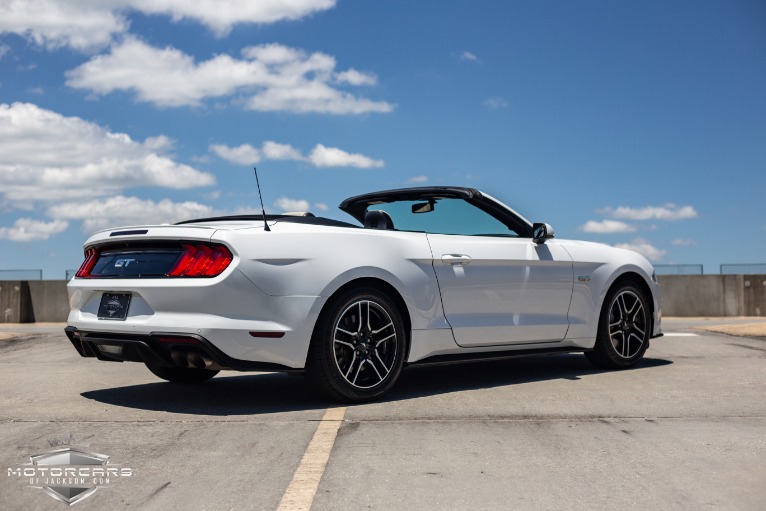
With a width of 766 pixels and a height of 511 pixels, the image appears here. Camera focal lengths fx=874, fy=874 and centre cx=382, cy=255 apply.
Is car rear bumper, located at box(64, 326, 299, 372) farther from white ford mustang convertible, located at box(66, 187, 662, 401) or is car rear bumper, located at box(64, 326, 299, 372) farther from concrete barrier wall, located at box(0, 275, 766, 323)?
concrete barrier wall, located at box(0, 275, 766, 323)

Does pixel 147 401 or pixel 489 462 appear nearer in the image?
pixel 489 462

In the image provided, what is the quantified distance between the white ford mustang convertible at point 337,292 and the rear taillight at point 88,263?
1 centimetres

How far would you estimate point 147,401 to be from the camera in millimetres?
5984

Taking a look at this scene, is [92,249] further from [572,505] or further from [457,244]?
[572,505]

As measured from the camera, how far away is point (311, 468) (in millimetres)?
3875

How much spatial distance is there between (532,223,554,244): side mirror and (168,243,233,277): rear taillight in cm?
279

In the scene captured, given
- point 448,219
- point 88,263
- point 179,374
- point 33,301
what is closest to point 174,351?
point 88,263

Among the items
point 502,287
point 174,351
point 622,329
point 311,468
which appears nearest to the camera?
point 311,468

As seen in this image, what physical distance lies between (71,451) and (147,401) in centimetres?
169

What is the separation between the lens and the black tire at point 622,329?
25.1 ft

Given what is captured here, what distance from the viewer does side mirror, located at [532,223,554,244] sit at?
707 cm

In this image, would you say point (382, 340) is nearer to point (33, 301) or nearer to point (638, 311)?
point (638, 311)

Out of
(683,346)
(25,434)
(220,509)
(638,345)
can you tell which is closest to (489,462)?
(220,509)

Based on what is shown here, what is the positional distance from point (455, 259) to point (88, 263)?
2609 millimetres
